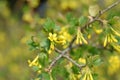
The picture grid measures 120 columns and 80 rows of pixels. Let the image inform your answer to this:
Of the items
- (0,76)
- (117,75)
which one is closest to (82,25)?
(117,75)

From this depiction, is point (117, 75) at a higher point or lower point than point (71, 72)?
lower

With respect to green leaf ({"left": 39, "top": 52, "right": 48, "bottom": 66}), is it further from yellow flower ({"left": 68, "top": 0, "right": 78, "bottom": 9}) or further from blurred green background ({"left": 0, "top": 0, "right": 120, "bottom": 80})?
yellow flower ({"left": 68, "top": 0, "right": 78, "bottom": 9})

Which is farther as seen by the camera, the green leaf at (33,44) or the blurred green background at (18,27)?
the blurred green background at (18,27)

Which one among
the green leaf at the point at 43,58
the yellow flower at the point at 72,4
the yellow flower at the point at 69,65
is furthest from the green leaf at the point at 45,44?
the yellow flower at the point at 72,4

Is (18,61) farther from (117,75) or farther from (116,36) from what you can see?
(116,36)

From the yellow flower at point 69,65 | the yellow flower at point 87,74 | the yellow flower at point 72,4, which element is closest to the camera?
the yellow flower at point 87,74

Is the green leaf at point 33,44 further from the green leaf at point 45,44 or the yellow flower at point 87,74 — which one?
the yellow flower at point 87,74

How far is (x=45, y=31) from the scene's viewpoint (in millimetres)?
1447

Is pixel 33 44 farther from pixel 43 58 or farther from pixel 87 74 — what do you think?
pixel 87 74

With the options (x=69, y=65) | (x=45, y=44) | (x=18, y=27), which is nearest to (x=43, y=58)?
(x=45, y=44)

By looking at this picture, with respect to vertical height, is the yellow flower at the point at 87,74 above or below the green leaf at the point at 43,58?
below

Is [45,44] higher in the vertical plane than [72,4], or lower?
higher

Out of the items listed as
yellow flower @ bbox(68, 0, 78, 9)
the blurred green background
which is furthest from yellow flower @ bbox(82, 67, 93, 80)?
yellow flower @ bbox(68, 0, 78, 9)

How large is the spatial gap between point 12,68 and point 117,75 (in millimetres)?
1008
